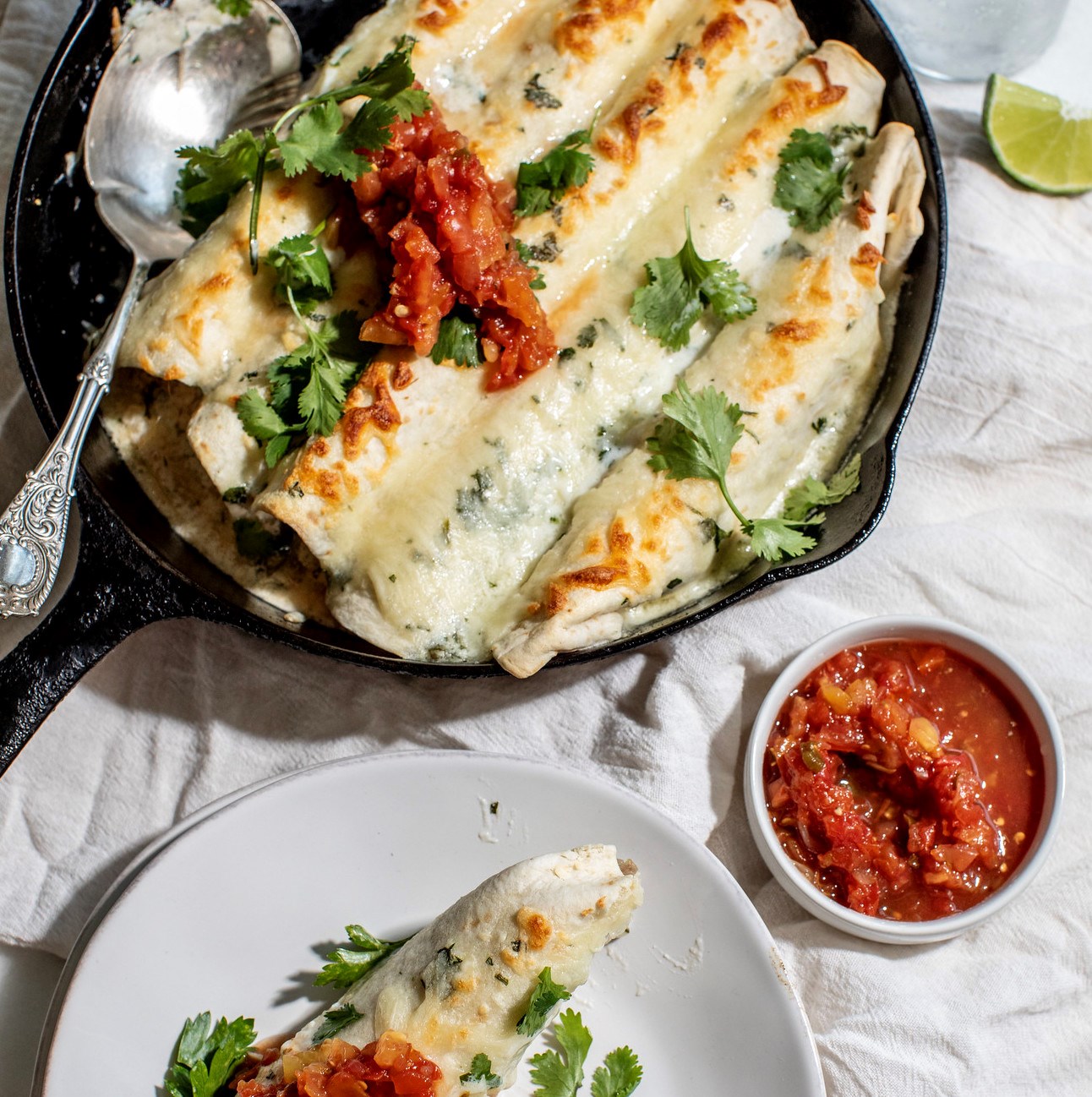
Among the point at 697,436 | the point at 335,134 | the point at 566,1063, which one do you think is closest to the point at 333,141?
the point at 335,134

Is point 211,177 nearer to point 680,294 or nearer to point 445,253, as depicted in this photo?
point 445,253

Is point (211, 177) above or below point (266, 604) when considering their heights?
above

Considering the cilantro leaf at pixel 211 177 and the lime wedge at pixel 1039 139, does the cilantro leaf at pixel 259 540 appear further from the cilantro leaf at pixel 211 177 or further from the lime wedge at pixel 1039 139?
the lime wedge at pixel 1039 139

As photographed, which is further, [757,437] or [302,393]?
[757,437]

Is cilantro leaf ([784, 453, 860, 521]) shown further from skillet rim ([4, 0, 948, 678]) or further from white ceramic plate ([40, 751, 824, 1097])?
white ceramic plate ([40, 751, 824, 1097])

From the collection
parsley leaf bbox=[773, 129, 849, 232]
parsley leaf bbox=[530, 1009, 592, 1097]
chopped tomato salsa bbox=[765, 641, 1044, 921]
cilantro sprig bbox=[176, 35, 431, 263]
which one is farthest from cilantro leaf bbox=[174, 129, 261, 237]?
parsley leaf bbox=[530, 1009, 592, 1097]

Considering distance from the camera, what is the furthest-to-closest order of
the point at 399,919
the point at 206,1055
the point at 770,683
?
1. the point at 770,683
2. the point at 399,919
3. the point at 206,1055

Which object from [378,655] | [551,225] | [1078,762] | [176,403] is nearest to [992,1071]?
[1078,762]

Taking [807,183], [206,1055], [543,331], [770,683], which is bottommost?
[206,1055]
